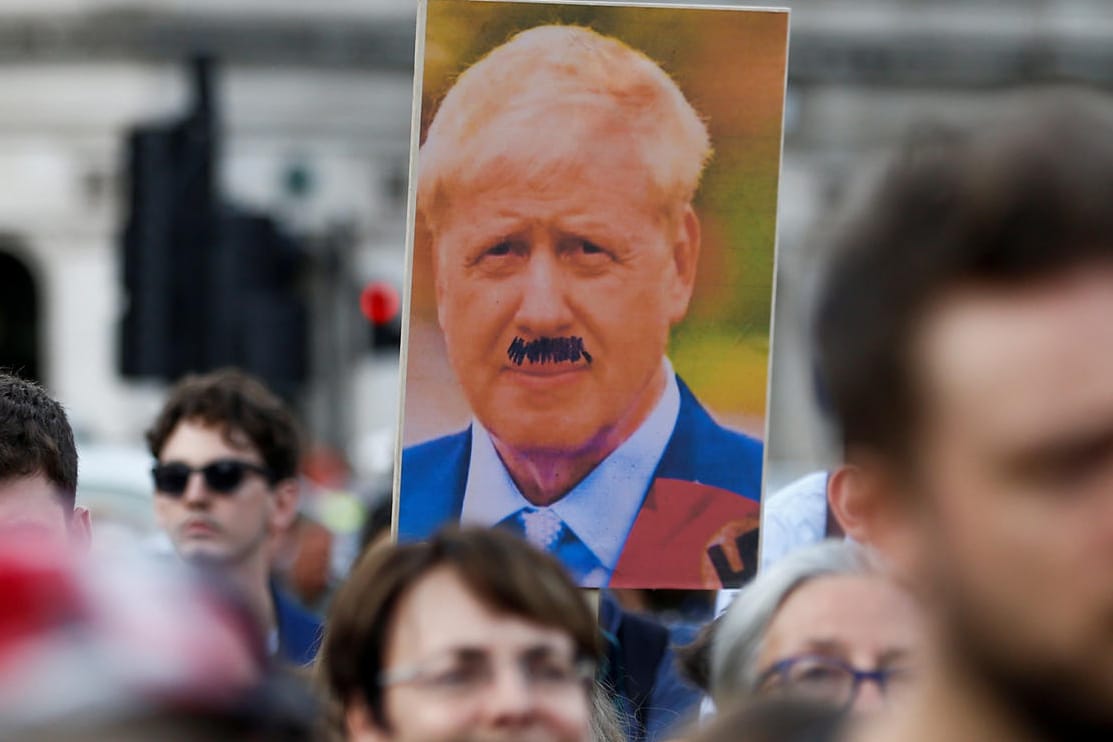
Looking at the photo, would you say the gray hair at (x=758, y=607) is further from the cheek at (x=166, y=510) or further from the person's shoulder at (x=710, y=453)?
the cheek at (x=166, y=510)

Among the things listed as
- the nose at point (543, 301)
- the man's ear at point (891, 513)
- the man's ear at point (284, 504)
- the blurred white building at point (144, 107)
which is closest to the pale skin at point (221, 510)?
the man's ear at point (284, 504)

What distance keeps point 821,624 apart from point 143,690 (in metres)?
1.81

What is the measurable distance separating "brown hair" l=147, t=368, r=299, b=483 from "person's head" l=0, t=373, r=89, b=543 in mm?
1623

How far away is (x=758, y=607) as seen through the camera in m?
2.88

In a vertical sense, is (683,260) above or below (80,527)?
above

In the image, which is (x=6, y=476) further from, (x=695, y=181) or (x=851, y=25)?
(x=851, y=25)

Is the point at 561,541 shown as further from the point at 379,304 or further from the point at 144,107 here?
the point at 144,107

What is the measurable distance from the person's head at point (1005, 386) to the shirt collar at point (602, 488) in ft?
6.68

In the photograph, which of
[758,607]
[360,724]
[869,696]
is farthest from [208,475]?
[360,724]

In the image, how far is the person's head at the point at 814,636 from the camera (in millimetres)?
2736

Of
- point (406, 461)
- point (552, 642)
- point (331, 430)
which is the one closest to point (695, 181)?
point (406, 461)

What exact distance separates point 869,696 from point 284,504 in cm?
264

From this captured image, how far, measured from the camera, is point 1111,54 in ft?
114

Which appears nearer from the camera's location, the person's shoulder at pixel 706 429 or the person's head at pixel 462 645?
the person's head at pixel 462 645
